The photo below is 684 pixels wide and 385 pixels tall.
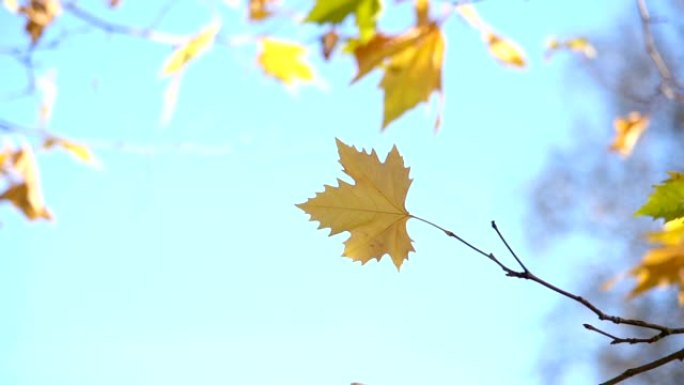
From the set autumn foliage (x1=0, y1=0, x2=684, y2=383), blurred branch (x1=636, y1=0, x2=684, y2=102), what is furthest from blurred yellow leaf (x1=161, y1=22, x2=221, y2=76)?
blurred branch (x1=636, y1=0, x2=684, y2=102)

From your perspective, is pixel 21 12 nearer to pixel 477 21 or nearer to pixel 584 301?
pixel 477 21

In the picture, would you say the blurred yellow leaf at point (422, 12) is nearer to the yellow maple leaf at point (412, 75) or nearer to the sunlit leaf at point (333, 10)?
the yellow maple leaf at point (412, 75)

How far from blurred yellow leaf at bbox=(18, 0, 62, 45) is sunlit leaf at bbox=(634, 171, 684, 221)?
25.2 inches

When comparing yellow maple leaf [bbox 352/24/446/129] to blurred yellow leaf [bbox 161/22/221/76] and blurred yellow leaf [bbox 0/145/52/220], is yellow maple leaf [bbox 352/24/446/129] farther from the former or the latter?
blurred yellow leaf [bbox 0/145/52/220]

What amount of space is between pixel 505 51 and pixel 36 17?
1.53ft

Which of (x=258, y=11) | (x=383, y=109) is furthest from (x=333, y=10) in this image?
(x=258, y=11)

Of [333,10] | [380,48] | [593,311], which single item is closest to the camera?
[593,311]

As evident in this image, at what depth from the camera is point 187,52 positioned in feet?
1.99

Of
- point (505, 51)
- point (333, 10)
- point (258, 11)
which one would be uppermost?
point (258, 11)

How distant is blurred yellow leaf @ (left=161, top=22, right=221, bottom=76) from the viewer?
0.59 metres

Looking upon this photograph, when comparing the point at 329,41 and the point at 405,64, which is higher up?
the point at 329,41

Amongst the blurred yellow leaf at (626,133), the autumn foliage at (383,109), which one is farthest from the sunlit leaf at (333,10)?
the blurred yellow leaf at (626,133)

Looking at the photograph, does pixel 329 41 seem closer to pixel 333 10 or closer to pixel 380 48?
pixel 380 48

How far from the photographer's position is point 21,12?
0.70 meters
